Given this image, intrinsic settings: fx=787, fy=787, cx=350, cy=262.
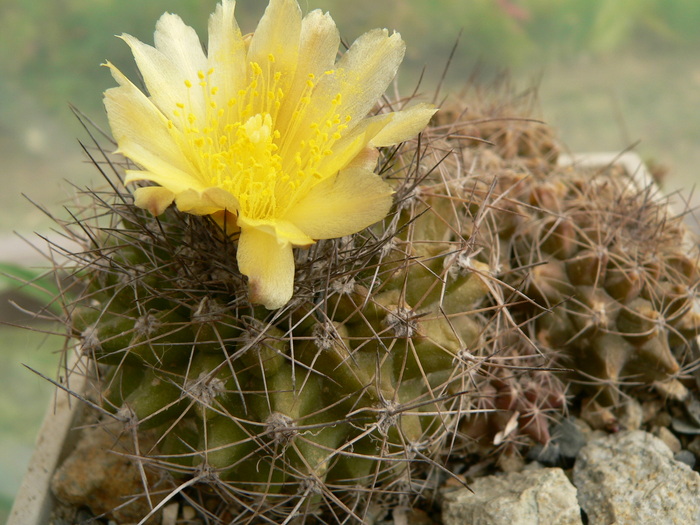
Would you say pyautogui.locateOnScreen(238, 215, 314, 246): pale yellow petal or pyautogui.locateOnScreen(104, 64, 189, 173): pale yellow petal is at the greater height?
pyautogui.locateOnScreen(104, 64, 189, 173): pale yellow petal

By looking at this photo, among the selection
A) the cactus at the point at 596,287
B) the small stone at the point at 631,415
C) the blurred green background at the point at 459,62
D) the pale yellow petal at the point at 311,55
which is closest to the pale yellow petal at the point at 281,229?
the pale yellow petal at the point at 311,55

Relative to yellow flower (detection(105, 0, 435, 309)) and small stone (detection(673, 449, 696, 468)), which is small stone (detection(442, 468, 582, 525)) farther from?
yellow flower (detection(105, 0, 435, 309))

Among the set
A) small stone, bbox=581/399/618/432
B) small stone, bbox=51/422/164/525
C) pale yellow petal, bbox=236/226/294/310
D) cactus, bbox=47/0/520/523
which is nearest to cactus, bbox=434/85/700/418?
small stone, bbox=581/399/618/432

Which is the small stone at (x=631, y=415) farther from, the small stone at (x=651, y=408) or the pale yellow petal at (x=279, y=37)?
the pale yellow petal at (x=279, y=37)

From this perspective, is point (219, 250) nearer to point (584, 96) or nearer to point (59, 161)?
point (59, 161)

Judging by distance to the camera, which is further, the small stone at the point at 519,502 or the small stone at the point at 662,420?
the small stone at the point at 662,420

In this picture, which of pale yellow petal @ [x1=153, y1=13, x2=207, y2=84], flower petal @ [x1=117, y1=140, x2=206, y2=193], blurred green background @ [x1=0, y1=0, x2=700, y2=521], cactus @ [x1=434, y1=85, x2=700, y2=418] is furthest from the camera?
blurred green background @ [x1=0, y1=0, x2=700, y2=521]
